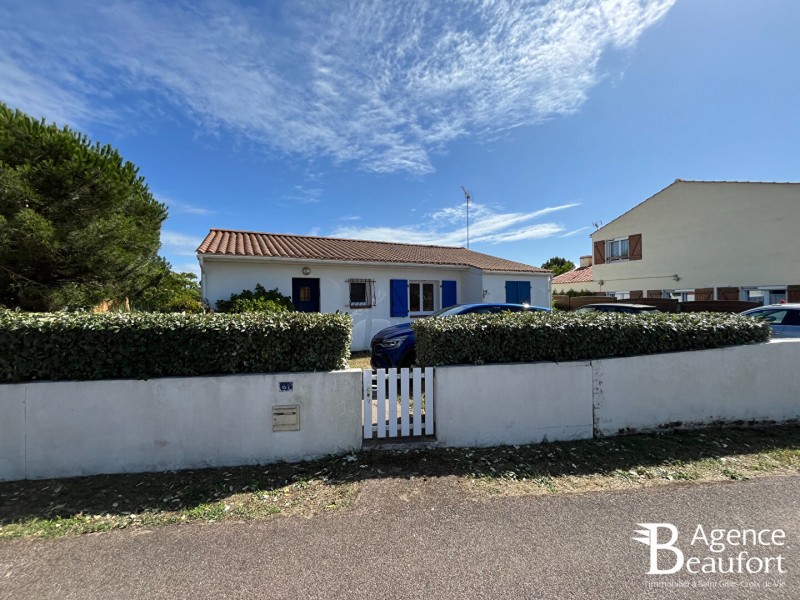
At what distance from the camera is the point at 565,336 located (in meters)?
4.34

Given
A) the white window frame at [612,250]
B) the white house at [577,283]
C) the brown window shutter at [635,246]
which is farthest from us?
the white house at [577,283]

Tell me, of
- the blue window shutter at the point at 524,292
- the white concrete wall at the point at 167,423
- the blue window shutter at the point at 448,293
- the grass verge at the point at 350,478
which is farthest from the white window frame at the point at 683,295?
the white concrete wall at the point at 167,423

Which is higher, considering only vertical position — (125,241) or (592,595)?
(125,241)

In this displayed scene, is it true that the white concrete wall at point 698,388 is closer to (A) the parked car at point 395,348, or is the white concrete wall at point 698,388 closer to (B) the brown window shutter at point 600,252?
(A) the parked car at point 395,348

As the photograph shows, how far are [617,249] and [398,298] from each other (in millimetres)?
17018

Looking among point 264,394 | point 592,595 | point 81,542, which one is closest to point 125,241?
point 264,394

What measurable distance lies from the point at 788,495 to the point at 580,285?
24.0 m

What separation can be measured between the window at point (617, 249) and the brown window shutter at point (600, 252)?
0.71 ft

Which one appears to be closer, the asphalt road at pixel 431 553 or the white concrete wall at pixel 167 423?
the asphalt road at pixel 431 553

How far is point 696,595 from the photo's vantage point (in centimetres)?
201

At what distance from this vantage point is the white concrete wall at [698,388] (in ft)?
14.4

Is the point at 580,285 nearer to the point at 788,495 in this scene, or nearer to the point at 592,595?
the point at 788,495

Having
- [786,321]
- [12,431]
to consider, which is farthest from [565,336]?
[786,321]

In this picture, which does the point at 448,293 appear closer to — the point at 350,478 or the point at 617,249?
the point at 350,478
